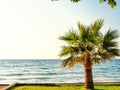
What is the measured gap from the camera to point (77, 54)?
21.1m

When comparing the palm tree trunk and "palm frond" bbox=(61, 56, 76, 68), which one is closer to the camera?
"palm frond" bbox=(61, 56, 76, 68)

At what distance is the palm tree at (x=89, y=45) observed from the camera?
20.6 meters

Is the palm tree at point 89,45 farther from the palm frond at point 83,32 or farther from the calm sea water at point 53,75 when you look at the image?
the calm sea water at point 53,75

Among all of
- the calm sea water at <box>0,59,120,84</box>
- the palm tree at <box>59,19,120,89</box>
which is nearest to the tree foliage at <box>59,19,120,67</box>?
the palm tree at <box>59,19,120,89</box>

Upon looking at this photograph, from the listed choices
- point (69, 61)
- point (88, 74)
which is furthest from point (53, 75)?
point (69, 61)

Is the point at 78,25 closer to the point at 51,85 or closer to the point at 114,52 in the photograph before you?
the point at 114,52

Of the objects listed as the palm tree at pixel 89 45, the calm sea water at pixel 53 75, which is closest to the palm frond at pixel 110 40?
the palm tree at pixel 89 45

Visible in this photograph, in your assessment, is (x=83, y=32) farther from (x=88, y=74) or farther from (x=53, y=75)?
(x=53, y=75)

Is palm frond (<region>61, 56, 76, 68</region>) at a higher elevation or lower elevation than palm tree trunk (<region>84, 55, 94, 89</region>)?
higher

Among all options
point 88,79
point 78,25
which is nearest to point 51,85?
point 88,79

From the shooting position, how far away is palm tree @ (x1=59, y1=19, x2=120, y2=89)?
2058 centimetres

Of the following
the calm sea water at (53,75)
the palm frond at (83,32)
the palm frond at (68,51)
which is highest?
the palm frond at (83,32)

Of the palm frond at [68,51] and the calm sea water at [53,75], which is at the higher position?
the palm frond at [68,51]

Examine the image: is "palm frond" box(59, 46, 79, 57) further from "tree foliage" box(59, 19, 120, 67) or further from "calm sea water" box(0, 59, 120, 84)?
"calm sea water" box(0, 59, 120, 84)
